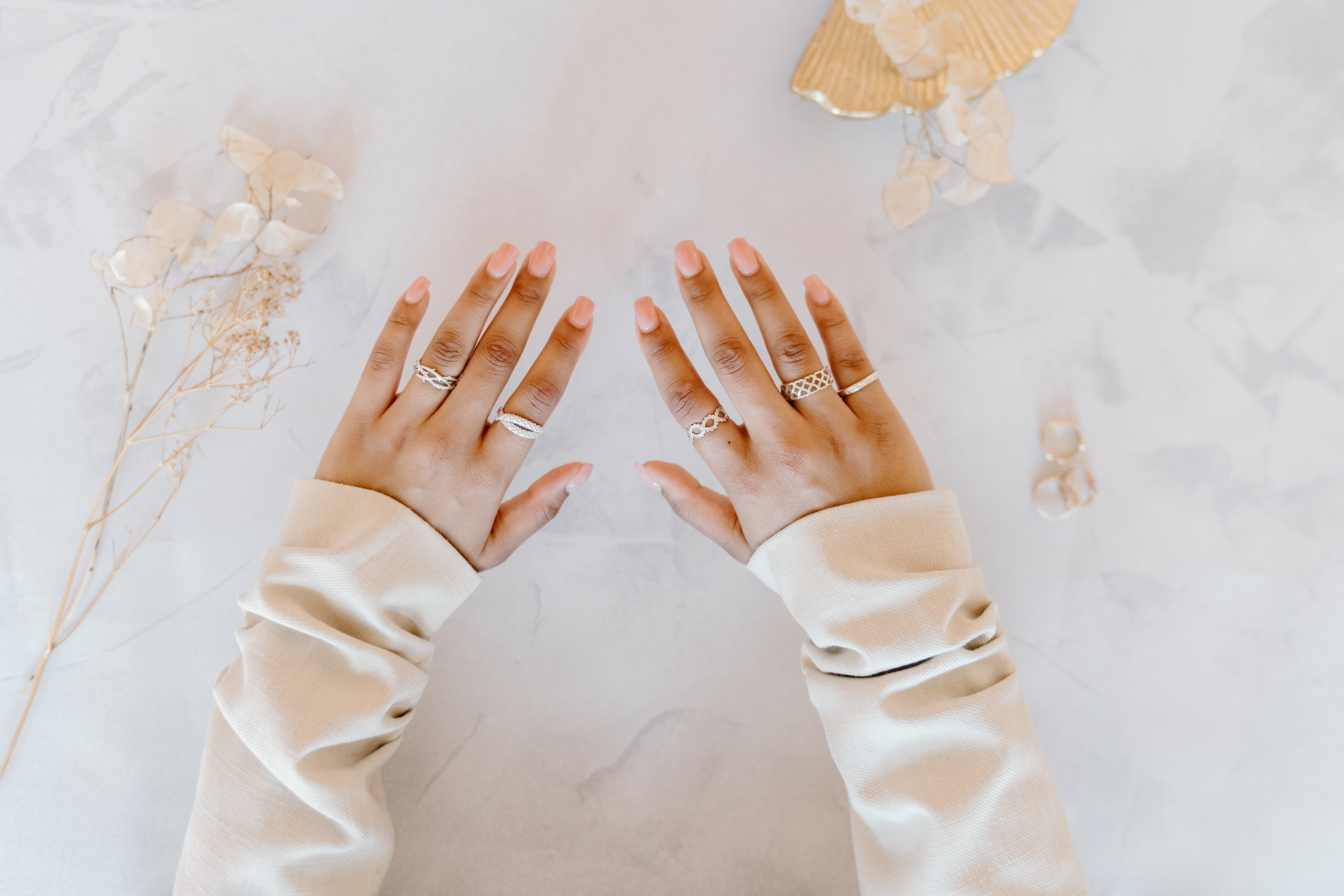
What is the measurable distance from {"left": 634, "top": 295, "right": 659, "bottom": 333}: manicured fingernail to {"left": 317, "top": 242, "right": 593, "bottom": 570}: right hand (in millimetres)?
49

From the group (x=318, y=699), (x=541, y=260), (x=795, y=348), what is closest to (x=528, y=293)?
(x=541, y=260)

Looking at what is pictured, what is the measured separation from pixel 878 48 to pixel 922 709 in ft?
2.27

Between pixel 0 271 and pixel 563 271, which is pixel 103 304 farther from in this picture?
pixel 563 271

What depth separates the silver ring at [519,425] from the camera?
2.46 feet

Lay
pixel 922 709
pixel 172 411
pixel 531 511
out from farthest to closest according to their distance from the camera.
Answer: pixel 172 411 < pixel 531 511 < pixel 922 709

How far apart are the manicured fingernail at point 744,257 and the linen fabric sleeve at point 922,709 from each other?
24cm

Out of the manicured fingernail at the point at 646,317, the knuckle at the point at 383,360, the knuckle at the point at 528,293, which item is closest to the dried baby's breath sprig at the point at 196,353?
the knuckle at the point at 383,360

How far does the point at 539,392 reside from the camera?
2.46 ft

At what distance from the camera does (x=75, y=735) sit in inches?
34.5

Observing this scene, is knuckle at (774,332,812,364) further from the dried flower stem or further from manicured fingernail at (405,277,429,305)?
the dried flower stem

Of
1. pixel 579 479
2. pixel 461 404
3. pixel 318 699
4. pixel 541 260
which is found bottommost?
pixel 318 699

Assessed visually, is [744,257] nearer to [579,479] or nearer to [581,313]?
[581,313]

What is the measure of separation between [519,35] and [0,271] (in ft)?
2.09

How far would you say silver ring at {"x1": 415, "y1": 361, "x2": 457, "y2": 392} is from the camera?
29.5 inches
